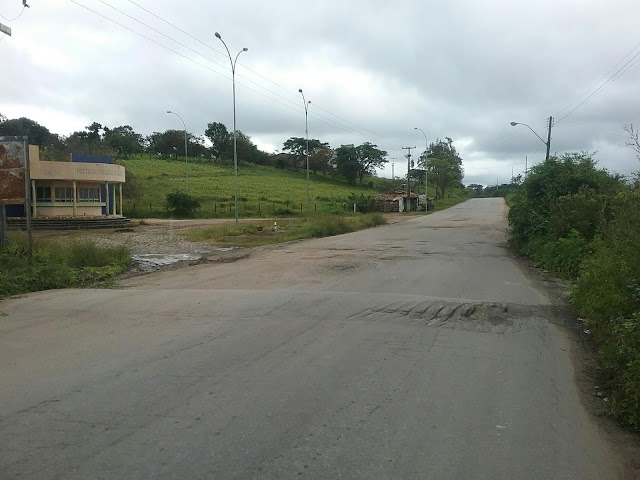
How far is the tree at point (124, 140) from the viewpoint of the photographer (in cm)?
10988

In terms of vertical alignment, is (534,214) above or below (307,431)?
above

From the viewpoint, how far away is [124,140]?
112m

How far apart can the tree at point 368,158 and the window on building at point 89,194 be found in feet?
247

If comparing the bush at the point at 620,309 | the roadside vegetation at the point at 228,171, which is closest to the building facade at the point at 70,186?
the roadside vegetation at the point at 228,171

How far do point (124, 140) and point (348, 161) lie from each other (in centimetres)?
4425

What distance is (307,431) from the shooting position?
461cm

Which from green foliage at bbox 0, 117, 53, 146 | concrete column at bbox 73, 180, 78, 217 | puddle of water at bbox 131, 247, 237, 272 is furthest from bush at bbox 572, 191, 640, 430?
green foliage at bbox 0, 117, 53, 146

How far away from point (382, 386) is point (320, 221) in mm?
29642

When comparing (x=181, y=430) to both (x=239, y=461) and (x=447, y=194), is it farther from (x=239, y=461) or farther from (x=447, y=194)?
(x=447, y=194)

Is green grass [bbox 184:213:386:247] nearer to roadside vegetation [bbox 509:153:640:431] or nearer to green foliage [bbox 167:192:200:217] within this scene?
roadside vegetation [bbox 509:153:640:431]

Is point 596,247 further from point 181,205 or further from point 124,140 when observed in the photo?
point 124,140

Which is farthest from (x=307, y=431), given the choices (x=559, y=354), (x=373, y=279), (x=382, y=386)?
(x=373, y=279)

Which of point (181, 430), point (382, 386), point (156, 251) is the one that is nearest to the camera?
point (181, 430)

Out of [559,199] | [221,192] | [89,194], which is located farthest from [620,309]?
[221,192]
